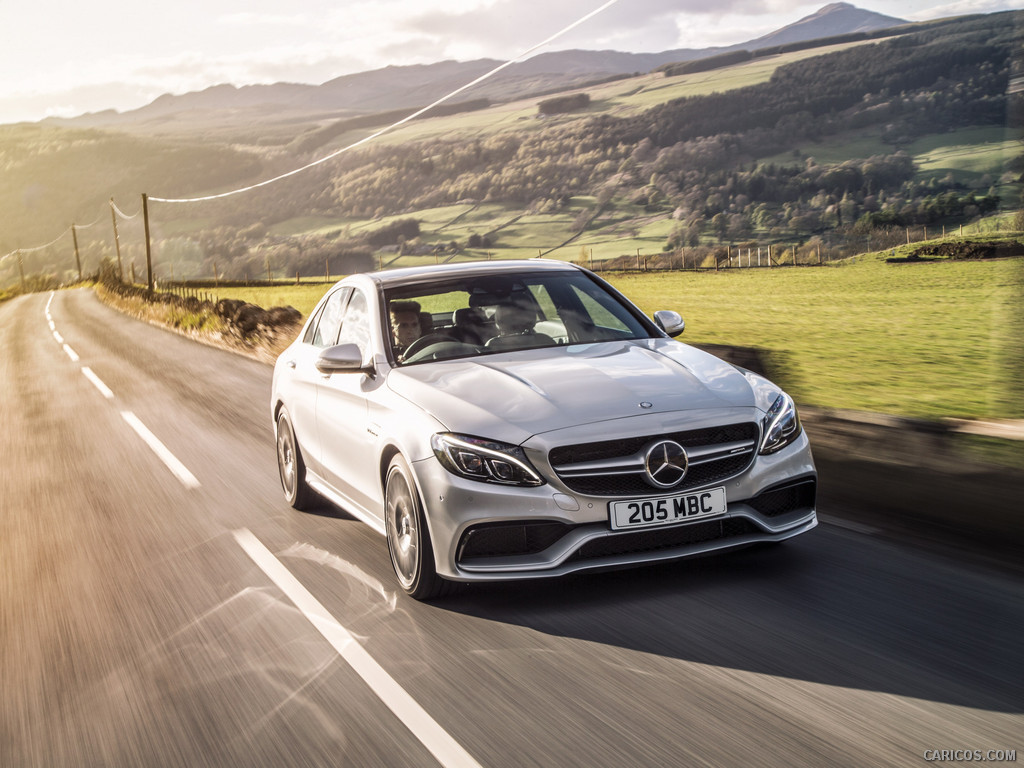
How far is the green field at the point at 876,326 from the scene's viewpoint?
8812 millimetres

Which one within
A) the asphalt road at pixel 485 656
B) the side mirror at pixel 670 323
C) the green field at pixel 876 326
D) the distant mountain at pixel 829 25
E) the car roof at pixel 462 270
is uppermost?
the distant mountain at pixel 829 25

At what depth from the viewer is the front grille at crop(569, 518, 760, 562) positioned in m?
4.62

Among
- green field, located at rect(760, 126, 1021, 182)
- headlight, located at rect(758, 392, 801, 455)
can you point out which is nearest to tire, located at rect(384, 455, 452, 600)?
headlight, located at rect(758, 392, 801, 455)

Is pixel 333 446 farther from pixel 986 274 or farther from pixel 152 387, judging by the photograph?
pixel 986 274

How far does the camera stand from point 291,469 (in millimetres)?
7375

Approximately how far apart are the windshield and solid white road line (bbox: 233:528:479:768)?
1365mm

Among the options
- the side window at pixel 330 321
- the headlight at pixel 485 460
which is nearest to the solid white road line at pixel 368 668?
the headlight at pixel 485 460

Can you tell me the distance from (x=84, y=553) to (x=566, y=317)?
334 cm

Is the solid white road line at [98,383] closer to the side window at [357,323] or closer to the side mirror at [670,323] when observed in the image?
the side window at [357,323]

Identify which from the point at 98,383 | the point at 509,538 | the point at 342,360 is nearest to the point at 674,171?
the point at 98,383

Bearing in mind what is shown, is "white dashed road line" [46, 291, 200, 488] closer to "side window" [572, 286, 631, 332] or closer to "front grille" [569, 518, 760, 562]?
"side window" [572, 286, 631, 332]

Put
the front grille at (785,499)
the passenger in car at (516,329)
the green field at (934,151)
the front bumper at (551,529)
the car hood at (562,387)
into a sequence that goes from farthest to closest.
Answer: the green field at (934,151), the passenger in car at (516,329), the front grille at (785,499), the car hood at (562,387), the front bumper at (551,529)

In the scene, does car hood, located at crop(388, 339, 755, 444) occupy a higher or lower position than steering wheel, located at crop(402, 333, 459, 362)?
lower

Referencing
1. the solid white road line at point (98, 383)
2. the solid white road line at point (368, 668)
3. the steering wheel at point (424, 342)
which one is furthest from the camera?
the solid white road line at point (98, 383)
